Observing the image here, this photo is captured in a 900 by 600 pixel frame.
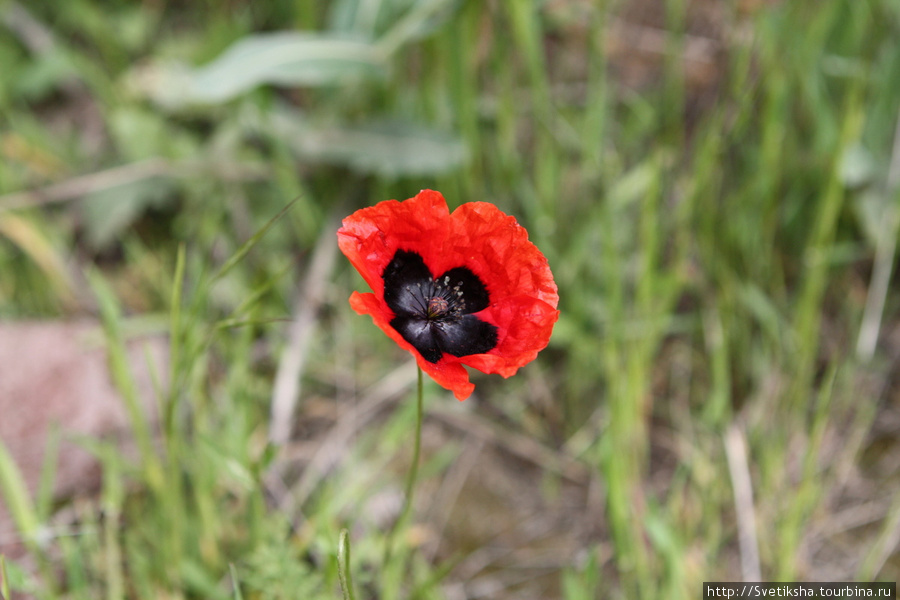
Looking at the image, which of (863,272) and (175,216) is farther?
(175,216)

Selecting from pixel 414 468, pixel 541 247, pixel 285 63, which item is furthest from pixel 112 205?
pixel 414 468

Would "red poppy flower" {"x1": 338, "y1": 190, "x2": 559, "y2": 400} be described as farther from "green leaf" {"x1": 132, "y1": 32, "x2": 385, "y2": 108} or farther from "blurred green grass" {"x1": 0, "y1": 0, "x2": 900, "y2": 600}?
"green leaf" {"x1": 132, "y1": 32, "x2": 385, "y2": 108}

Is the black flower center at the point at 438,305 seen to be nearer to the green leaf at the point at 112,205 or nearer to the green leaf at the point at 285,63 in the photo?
the green leaf at the point at 285,63

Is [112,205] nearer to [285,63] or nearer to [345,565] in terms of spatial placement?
[285,63]

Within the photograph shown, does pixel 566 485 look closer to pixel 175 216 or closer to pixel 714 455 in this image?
pixel 714 455

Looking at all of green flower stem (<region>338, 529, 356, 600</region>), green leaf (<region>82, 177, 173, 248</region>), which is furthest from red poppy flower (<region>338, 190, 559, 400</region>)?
green leaf (<region>82, 177, 173, 248</region>)

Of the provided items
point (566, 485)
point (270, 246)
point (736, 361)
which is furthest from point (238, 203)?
point (736, 361)
